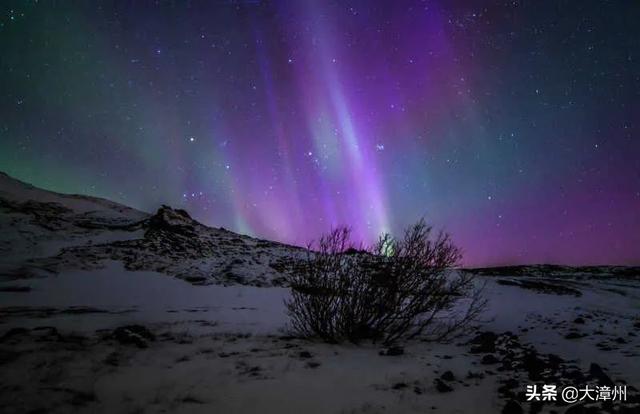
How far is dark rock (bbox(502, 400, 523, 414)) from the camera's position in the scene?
386cm

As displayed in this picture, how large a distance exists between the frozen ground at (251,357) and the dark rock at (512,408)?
30mm

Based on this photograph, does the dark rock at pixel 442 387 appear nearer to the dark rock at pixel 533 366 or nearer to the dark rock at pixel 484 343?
the dark rock at pixel 533 366

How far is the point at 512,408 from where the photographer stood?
390cm

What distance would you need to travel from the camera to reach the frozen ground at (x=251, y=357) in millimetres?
4316

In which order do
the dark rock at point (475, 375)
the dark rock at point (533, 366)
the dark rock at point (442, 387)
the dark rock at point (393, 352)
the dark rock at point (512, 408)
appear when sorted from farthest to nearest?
1. the dark rock at point (393, 352)
2. the dark rock at point (475, 375)
3. the dark rock at point (533, 366)
4. the dark rock at point (442, 387)
5. the dark rock at point (512, 408)

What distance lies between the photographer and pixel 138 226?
31.5 metres

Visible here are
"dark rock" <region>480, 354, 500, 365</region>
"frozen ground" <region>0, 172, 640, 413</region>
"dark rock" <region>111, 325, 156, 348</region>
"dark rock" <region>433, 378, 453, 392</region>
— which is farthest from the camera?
Result: "dark rock" <region>111, 325, 156, 348</region>

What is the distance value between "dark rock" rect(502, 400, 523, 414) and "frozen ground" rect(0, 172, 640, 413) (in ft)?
0.10

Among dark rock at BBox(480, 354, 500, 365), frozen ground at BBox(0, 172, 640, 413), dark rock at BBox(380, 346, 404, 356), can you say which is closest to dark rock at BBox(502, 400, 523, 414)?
frozen ground at BBox(0, 172, 640, 413)

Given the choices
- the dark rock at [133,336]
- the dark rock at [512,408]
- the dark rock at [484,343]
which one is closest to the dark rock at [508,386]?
the dark rock at [512,408]

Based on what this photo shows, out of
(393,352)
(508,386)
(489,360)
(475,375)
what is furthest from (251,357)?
(489,360)

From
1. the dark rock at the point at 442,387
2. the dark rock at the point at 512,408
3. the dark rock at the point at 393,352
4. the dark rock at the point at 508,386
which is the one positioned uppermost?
the dark rock at the point at 512,408

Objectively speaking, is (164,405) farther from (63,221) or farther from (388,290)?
(63,221)

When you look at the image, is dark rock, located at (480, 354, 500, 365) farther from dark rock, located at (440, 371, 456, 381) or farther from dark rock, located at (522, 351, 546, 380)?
dark rock, located at (440, 371, 456, 381)
